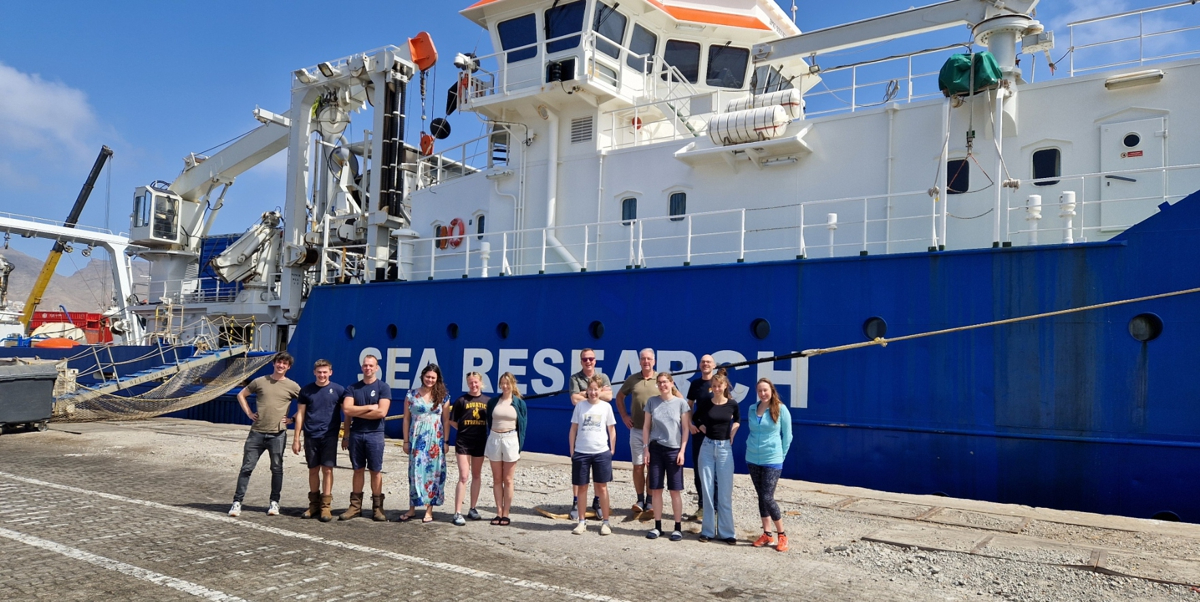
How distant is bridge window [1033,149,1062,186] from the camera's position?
30.9 feet

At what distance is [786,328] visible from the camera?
9656 millimetres

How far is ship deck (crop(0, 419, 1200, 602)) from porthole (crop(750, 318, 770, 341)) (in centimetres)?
193

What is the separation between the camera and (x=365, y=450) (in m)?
7.08

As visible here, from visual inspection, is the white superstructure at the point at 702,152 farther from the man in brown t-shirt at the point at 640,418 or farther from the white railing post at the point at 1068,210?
the man in brown t-shirt at the point at 640,418

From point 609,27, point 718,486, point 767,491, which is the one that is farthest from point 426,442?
point 609,27

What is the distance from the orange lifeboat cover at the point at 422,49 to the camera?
53.2ft

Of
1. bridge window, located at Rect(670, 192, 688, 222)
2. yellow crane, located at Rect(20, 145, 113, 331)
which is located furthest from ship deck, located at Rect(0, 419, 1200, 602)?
yellow crane, located at Rect(20, 145, 113, 331)

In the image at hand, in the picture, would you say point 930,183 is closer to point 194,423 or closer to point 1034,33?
point 1034,33

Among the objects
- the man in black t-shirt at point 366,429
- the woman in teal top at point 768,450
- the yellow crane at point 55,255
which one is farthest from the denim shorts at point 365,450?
the yellow crane at point 55,255

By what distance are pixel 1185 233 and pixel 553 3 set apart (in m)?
9.10

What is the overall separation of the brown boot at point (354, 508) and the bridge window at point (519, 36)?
8296mm

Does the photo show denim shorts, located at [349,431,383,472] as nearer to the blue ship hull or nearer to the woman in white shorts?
the woman in white shorts

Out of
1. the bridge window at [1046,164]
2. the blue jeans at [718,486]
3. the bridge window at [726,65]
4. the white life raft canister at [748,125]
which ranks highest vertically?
the bridge window at [726,65]

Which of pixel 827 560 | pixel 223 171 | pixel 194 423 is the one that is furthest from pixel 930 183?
pixel 223 171
